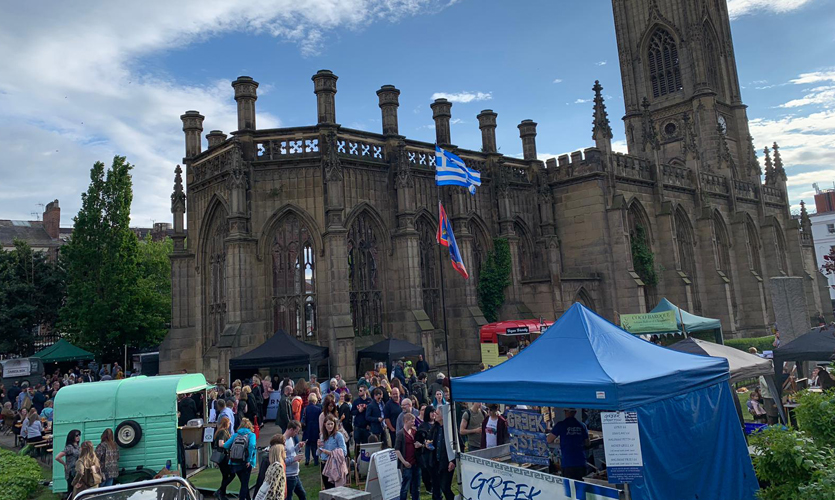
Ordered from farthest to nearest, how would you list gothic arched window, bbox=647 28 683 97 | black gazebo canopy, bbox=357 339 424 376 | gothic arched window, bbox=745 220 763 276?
gothic arched window, bbox=647 28 683 97 < gothic arched window, bbox=745 220 763 276 < black gazebo canopy, bbox=357 339 424 376

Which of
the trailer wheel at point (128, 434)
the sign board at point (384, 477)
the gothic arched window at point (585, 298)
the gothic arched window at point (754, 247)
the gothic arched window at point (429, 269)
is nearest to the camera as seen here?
the sign board at point (384, 477)

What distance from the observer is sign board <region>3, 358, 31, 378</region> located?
2338cm

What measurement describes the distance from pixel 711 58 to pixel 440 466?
162ft

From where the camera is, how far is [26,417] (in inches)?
620

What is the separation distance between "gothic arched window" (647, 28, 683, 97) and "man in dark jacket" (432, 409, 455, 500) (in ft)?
151

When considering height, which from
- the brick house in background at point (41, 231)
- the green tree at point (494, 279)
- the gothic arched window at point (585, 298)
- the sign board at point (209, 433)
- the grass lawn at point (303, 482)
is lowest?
the grass lawn at point (303, 482)

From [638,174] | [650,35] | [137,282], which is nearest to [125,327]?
[137,282]

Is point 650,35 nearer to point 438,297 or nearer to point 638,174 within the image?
point 638,174

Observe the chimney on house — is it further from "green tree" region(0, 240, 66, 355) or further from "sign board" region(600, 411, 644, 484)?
"sign board" region(600, 411, 644, 484)

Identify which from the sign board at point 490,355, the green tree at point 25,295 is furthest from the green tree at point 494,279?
the green tree at point 25,295

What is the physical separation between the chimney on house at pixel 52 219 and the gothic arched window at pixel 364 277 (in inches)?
2052

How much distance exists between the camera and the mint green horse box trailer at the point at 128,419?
1035 cm

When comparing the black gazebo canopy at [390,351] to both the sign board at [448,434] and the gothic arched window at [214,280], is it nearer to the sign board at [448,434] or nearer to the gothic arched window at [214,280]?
the gothic arched window at [214,280]

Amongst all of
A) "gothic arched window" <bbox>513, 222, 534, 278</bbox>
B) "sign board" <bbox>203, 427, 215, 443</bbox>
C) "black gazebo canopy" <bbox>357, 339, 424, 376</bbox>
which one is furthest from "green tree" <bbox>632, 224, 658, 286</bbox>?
"sign board" <bbox>203, 427, 215, 443</bbox>
